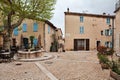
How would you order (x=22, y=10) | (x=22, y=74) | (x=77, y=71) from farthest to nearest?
(x=22, y=10) < (x=77, y=71) < (x=22, y=74)

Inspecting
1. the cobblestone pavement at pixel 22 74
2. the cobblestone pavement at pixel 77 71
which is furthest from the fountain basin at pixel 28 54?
the cobblestone pavement at pixel 22 74

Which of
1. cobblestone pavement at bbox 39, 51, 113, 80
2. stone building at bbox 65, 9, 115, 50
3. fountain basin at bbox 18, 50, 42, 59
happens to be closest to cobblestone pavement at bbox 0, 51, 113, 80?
cobblestone pavement at bbox 39, 51, 113, 80

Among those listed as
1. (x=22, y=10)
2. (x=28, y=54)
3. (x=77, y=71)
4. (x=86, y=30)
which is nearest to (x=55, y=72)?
(x=77, y=71)

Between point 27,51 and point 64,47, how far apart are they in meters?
11.5

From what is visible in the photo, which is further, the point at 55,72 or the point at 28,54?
the point at 28,54

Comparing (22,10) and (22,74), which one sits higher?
(22,10)

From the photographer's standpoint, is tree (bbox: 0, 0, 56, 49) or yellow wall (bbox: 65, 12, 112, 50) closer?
tree (bbox: 0, 0, 56, 49)

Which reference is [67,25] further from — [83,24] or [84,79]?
[84,79]

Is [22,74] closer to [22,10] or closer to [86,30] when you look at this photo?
[22,10]

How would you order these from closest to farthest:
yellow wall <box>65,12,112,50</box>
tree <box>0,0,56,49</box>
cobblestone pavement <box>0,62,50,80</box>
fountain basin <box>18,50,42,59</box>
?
cobblestone pavement <box>0,62,50,80</box> → fountain basin <box>18,50,42,59</box> → tree <box>0,0,56,49</box> → yellow wall <box>65,12,112,50</box>

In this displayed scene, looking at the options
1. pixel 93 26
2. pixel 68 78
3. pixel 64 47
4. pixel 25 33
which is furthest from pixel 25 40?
pixel 68 78

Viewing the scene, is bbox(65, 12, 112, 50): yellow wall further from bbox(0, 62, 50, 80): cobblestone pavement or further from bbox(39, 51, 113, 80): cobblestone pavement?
bbox(0, 62, 50, 80): cobblestone pavement

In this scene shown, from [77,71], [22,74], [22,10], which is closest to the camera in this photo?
[22,74]

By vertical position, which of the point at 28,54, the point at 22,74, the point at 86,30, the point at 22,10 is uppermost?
the point at 22,10
